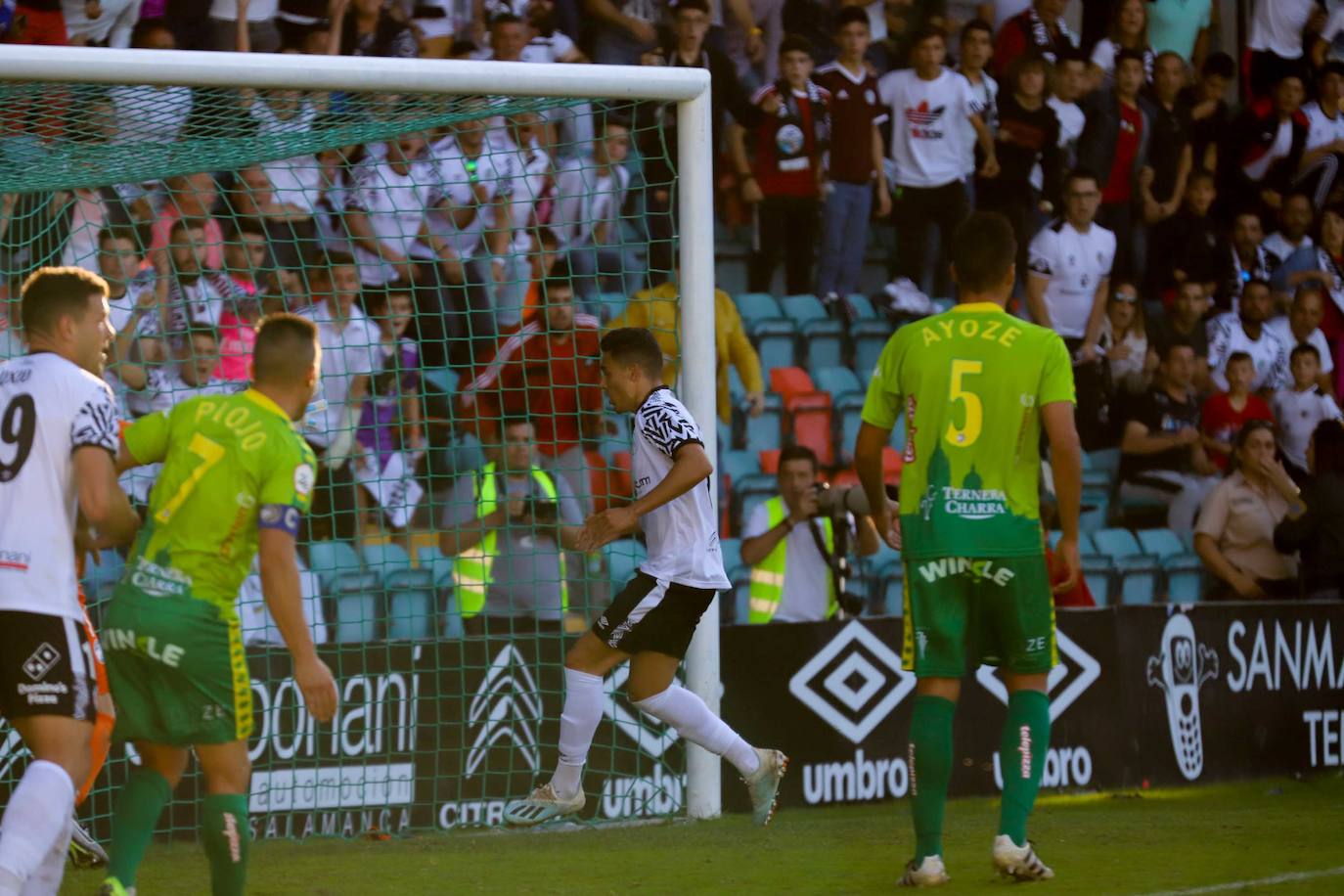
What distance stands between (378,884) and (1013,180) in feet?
25.2

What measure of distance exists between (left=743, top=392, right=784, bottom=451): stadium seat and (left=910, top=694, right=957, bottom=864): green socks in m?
5.36

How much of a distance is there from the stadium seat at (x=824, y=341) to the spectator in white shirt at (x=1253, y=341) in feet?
9.04

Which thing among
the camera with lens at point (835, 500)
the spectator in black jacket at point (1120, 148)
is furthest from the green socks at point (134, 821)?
the spectator in black jacket at point (1120, 148)

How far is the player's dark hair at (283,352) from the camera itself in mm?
4328

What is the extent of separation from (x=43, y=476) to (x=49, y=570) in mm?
221

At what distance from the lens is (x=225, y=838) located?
4.27 metres

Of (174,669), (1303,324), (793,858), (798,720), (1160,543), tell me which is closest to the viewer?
(174,669)

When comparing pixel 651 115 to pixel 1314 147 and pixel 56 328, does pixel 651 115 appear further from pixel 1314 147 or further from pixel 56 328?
pixel 56 328

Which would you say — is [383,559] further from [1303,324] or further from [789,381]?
[1303,324]

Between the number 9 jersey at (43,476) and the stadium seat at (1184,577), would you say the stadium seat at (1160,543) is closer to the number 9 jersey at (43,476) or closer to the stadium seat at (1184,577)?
the stadium seat at (1184,577)

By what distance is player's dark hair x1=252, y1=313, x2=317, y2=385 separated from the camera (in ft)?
14.2

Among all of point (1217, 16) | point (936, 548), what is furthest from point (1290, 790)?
point (1217, 16)

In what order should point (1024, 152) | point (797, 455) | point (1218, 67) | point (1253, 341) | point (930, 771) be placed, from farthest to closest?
1. point (1218, 67)
2. point (1253, 341)
3. point (1024, 152)
4. point (797, 455)
5. point (930, 771)

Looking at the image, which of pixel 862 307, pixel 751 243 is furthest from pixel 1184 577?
pixel 751 243
